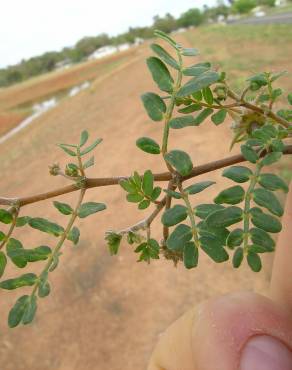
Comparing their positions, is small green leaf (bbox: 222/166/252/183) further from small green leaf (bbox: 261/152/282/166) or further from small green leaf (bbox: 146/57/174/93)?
small green leaf (bbox: 146/57/174/93)

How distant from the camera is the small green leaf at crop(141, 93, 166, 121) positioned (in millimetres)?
1019

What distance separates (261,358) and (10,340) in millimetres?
6078

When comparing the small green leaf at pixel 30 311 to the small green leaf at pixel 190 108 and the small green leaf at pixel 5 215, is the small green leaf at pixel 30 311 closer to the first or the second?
the small green leaf at pixel 5 215

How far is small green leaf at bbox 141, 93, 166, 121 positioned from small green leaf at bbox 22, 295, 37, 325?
53 cm

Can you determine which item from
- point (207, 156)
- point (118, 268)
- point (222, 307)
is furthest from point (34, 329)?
point (222, 307)

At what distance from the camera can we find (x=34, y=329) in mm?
6641

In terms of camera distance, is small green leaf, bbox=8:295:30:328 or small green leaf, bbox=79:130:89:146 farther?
small green leaf, bbox=79:130:89:146

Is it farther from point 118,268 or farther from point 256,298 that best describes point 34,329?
point 256,298

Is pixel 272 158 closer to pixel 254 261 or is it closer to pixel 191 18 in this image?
pixel 254 261

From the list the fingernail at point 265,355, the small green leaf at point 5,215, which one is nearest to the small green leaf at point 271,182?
the small green leaf at point 5,215

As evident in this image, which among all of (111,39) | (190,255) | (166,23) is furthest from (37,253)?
(111,39)

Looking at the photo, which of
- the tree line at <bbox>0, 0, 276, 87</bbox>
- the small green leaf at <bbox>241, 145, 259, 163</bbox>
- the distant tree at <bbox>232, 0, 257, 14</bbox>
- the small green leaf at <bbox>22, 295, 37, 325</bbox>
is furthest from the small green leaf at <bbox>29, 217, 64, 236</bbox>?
the distant tree at <bbox>232, 0, 257, 14</bbox>

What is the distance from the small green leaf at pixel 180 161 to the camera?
0.98m

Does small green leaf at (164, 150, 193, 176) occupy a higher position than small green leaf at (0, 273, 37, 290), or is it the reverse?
small green leaf at (164, 150, 193, 176)
